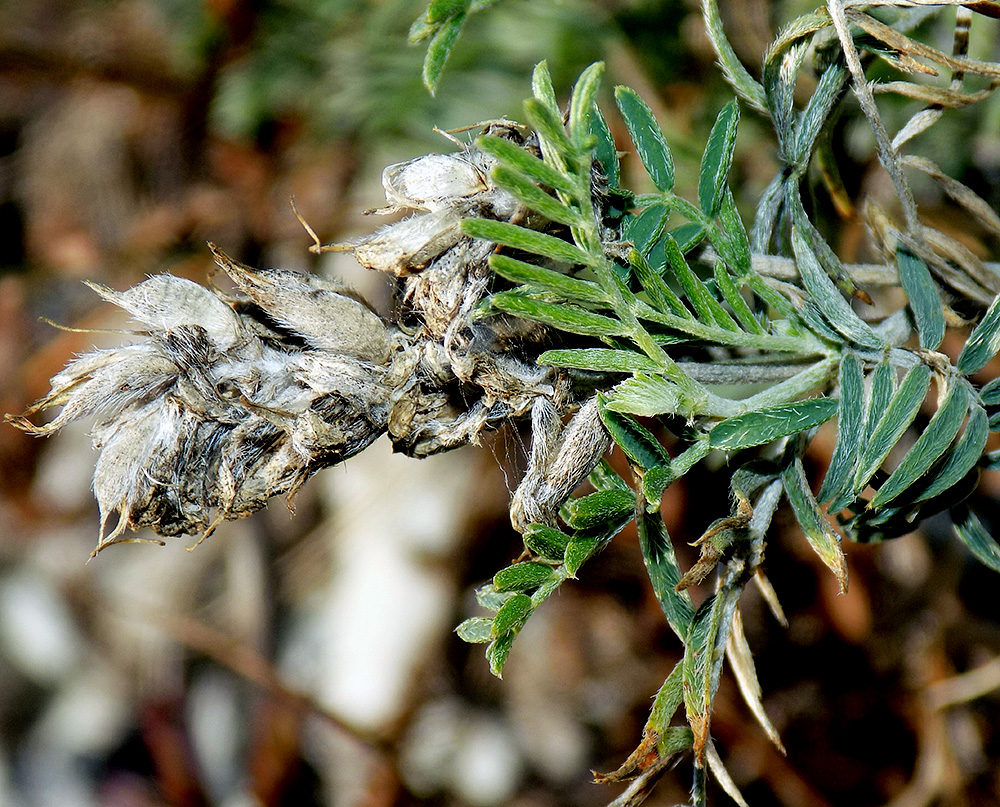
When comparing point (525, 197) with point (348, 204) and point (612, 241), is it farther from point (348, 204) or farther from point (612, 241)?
point (348, 204)

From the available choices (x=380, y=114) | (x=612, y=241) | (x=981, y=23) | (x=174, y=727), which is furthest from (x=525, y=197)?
(x=174, y=727)

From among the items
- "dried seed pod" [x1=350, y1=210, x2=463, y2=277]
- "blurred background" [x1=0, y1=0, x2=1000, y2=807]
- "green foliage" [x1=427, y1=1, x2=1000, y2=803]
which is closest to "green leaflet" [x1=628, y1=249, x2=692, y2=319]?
"green foliage" [x1=427, y1=1, x2=1000, y2=803]

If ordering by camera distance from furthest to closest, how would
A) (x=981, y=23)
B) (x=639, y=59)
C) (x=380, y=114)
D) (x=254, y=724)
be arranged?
(x=254, y=724), (x=380, y=114), (x=639, y=59), (x=981, y=23)

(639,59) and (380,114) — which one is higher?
(639,59)

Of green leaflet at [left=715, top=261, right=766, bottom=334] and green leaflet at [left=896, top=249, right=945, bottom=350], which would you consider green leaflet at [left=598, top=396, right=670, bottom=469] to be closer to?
green leaflet at [left=715, top=261, right=766, bottom=334]

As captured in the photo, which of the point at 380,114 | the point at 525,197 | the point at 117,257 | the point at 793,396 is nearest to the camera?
the point at 525,197

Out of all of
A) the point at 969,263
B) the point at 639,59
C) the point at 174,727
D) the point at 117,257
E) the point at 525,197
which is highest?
the point at 525,197

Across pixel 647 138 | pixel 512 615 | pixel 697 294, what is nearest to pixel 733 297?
pixel 697 294
